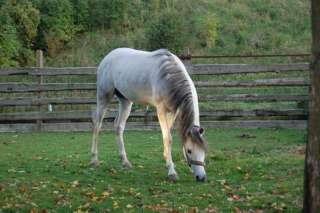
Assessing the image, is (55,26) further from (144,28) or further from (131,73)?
(131,73)

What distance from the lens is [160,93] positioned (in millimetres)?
8898

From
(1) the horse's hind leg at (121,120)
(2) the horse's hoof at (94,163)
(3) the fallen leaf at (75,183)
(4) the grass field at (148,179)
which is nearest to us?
(4) the grass field at (148,179)

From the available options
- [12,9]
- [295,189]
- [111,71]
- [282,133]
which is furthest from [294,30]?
[295,189]

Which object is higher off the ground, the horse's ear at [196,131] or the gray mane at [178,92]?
the gray mane at [178,92]

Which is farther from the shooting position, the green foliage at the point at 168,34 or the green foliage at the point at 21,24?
the green foliage at the point at 21,24

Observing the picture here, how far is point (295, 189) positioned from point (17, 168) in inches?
166

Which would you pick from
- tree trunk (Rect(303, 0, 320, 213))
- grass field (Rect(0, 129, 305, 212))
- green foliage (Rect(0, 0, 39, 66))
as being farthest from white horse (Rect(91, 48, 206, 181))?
green foliage (Rect(0, 0, 39, 66))

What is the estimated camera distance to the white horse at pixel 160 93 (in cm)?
834

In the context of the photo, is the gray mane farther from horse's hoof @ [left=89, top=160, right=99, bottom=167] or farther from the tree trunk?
the tree trunk

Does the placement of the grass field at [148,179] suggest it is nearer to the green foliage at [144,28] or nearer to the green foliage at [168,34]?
the green foliage at [168,34]

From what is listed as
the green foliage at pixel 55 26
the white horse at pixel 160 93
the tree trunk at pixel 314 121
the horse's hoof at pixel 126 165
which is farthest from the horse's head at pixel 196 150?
the green foliage at pixel 55 26

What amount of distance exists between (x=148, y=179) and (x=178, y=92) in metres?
1.23

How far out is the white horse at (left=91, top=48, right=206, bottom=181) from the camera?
8.34 metres

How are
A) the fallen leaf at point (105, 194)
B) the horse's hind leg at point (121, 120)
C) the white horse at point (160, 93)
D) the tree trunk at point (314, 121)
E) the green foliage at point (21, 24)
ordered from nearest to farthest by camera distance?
the tree trunk at point (314, 121) → the fallen leaf at point (105, 194) → the white horse at point (160, 93) → the horse's hind leg at point (121, 120) → the green foliage at point (21, 24)
